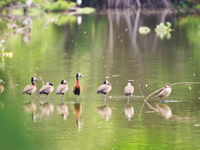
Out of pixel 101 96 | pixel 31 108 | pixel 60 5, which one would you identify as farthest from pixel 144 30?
pixel 60 5

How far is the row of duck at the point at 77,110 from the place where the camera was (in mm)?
13312

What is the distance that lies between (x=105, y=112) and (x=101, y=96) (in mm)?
1895

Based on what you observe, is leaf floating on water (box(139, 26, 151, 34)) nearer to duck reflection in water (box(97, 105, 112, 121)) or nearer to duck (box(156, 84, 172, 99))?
duck (box(156, 84, 172, 99))

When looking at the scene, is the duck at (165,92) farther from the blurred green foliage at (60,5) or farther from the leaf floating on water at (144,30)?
the blurred green foliage at (60,5)

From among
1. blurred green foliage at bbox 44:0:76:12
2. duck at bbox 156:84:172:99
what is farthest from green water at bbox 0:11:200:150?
blurred green foliage at bbox 44:0:76:12

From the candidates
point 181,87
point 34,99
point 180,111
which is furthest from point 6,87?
point 180,111

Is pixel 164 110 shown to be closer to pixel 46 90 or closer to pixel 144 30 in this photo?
pixel 46 90

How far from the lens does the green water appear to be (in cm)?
1139

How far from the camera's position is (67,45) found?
98.2 ft

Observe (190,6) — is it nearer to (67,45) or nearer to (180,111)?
(67,45)

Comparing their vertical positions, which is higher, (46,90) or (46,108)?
(46,90)

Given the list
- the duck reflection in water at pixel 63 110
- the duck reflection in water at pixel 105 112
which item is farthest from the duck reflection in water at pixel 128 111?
the duck reflection in water at pixel 63 110

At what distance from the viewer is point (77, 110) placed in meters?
13.9

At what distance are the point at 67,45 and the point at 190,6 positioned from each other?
110 feet
